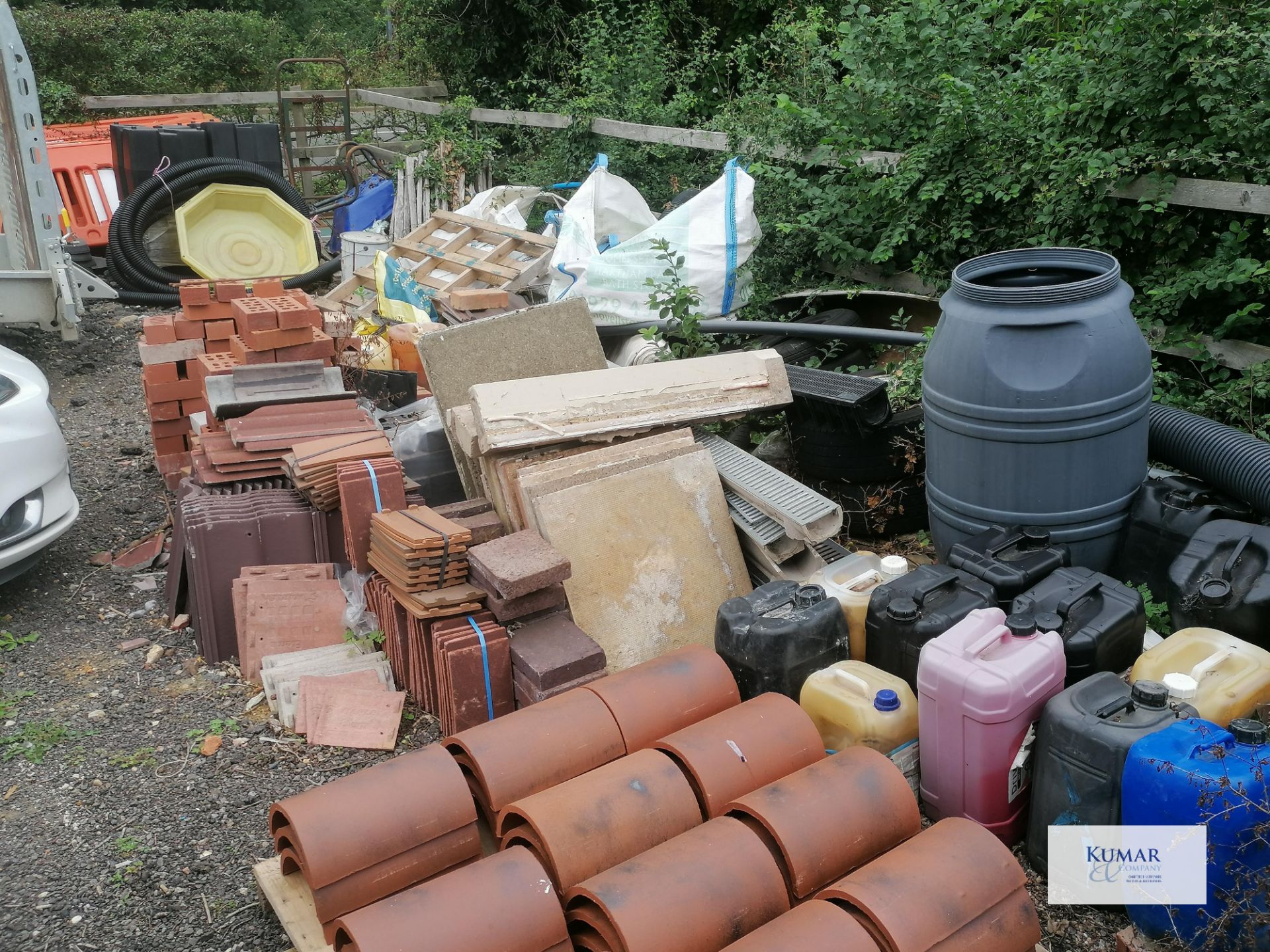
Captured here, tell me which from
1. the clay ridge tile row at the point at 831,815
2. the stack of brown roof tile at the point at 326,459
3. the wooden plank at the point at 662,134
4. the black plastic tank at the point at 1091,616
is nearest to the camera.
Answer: the clay ridge tile row at the point at 831,815

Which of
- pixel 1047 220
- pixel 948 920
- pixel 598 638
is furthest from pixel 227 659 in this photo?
pixel 1047 220

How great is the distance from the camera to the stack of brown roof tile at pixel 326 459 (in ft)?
15.3

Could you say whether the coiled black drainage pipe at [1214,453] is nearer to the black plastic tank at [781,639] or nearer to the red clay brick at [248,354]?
the black plastic tank at [781,639]

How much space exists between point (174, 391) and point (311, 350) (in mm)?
985

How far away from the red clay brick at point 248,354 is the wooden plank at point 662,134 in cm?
384

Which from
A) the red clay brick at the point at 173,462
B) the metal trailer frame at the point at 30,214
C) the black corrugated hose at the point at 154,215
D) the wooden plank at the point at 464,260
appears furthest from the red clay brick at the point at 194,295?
the black corrugated hose at the point at 154,215

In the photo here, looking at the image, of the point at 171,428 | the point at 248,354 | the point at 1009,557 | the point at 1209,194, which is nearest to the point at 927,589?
the point at 1009,557

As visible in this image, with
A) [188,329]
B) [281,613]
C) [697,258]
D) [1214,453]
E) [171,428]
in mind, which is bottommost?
[281,613]

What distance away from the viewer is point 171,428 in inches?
247

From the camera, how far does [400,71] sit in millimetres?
19062

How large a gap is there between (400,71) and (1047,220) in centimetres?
1642

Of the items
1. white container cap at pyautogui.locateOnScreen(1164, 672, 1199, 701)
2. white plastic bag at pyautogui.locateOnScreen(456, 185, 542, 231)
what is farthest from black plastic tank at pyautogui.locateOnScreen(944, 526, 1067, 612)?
white plastic bag at pyautogui.locateOnScreen(456, 185, 542, 231)

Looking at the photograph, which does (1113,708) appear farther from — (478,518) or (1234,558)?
(478,518)

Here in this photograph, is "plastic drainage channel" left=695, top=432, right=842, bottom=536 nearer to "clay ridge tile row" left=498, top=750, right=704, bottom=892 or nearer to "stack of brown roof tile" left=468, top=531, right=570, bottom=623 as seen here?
"stack of brown roof tile" left=468, top=531, right=570, bottom=623
